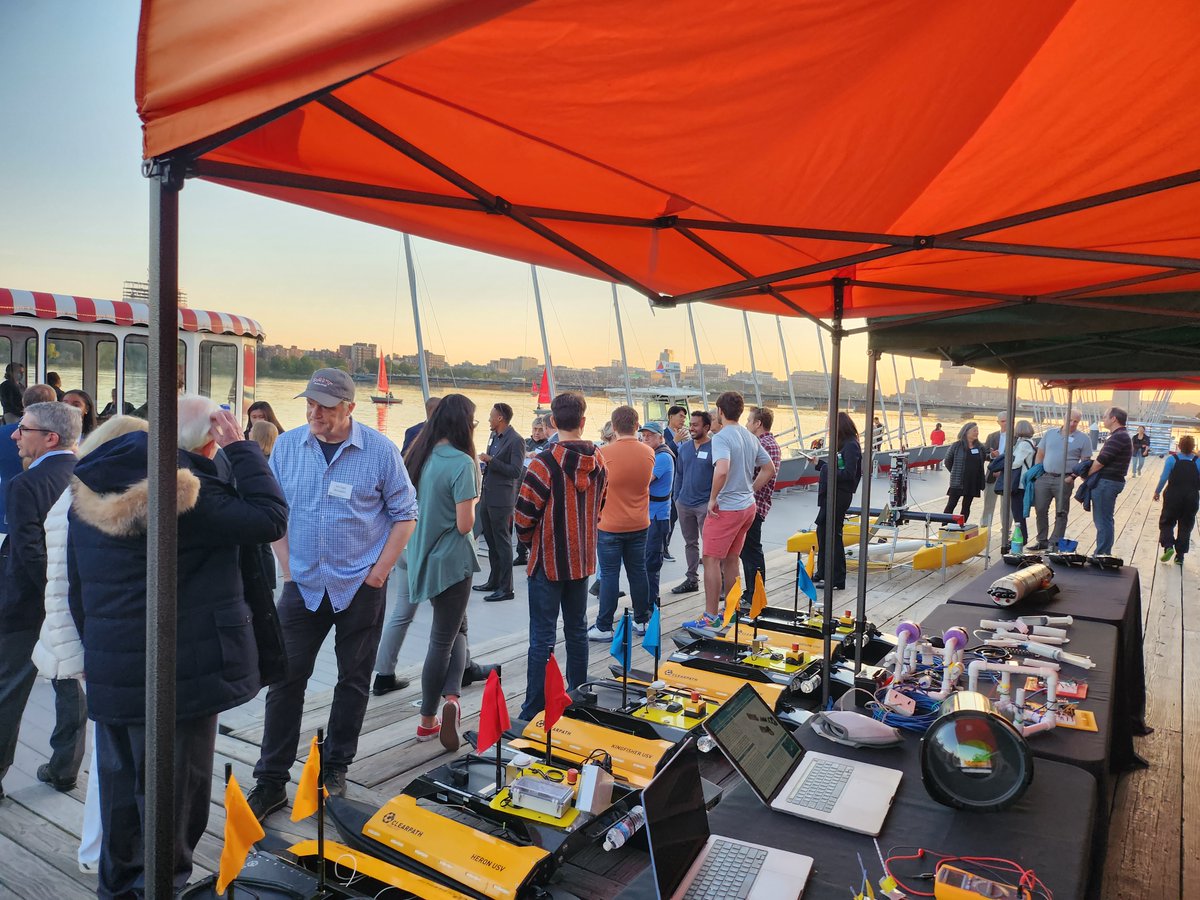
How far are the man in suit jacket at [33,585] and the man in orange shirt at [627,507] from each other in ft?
8.40

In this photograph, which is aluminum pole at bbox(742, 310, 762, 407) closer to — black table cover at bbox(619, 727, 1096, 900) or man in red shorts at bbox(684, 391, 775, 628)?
man in red shorts at bbox(684, 391, 775, 628)

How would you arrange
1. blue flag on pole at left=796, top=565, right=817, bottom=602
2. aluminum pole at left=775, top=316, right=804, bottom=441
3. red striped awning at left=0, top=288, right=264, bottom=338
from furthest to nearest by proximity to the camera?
aluminum pole at left=775, top=316, right=804, bottom=441 < red striped awning at left=0, top=288, right=264, bottom=338 < blue flag on pole at left=796, top=565, right=817, bottom=602

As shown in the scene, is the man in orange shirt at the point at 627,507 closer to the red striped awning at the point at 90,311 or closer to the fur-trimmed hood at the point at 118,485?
the fur-trimmed hood at the point at 118,485

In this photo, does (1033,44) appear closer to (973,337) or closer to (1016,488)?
(973,337)

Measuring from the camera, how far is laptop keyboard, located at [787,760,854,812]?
1.91m

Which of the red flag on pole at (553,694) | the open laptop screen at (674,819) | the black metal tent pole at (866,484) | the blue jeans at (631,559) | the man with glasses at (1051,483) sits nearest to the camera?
the open laptop screen at (674,819)

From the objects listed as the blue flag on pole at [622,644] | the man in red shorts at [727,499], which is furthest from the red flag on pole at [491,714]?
the man in red shorts at [727,499]

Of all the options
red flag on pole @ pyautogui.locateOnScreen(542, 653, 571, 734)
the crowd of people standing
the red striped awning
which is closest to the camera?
the crowd of people standing

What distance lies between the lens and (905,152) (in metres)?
1.98

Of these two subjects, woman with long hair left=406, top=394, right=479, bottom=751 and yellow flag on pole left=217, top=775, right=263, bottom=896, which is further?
woman with long hair left=406, top=394, right=479, bottom=751

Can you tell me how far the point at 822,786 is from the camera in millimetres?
1990

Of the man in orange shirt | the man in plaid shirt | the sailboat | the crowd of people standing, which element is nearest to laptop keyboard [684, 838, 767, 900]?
the crowd of people standing

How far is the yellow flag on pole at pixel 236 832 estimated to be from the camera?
1.40 metres

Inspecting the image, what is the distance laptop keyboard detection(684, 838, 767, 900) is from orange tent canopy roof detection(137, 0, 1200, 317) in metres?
1.54
